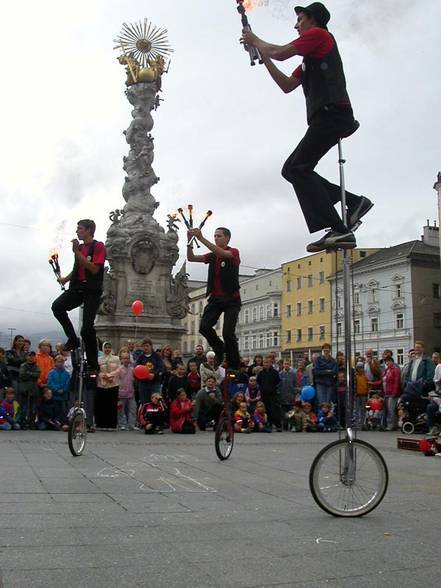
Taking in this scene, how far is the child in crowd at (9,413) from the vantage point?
13.1 m

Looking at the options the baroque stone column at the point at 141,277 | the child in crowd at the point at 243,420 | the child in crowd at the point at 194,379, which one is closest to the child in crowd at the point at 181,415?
the child in crowd at the point at 243,420

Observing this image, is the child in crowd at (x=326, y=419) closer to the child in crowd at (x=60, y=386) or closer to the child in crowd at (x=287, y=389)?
the child in crowd at (x=287, y=389)

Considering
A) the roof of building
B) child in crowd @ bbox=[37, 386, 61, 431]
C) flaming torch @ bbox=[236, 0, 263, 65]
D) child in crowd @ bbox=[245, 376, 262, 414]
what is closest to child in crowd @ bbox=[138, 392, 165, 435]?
child in crowd @ bbox=[37, 386, 61, 431]

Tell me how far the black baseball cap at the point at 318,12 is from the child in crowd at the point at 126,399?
1007cm

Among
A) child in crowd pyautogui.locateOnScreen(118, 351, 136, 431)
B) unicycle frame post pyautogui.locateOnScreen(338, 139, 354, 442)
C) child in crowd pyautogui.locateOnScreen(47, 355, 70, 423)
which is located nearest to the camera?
unicycle frame post pyautogui.locateOnScreen(338, 139, 354, 442)

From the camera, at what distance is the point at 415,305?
202ft

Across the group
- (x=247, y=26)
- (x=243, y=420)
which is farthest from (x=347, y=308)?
(x=243, y=420)

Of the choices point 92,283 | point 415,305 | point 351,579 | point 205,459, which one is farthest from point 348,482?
point 415,305

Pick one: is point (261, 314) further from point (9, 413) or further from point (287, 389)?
point (9, 413)

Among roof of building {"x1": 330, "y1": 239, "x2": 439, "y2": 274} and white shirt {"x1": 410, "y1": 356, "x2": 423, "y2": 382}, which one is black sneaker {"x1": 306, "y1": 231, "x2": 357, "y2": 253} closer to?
white shirt {"x1": 410, "y1": 356, "x2": 423, "y2": 382}

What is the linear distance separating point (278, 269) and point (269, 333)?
807cm

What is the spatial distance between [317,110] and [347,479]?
2.86 meters

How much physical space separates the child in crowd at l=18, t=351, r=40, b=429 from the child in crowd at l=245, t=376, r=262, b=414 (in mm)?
4642

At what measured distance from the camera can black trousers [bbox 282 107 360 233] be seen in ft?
17.6
